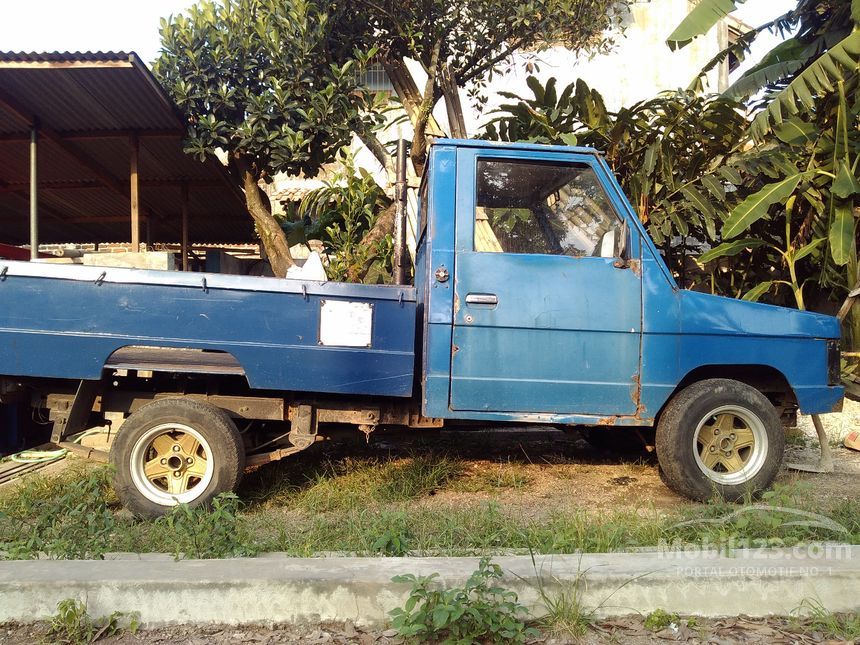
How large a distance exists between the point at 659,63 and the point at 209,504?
13.1 metres

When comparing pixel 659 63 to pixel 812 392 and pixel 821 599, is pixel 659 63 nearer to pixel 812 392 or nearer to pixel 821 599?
pixel 812 392

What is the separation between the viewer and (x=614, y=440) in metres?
4.91

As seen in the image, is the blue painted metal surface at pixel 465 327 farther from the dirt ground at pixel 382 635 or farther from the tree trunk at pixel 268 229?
the tree trunk at pixel 268 229

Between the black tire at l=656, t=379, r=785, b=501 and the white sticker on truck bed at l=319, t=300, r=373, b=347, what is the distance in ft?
6.12

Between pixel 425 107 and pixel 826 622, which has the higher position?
pixel 425 107

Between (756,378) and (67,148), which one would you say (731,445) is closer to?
(756,378)

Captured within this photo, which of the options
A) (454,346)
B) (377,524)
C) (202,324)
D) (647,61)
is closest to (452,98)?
(454,346)

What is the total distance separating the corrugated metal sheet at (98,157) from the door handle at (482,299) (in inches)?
148

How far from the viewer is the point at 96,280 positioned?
331 centimetres

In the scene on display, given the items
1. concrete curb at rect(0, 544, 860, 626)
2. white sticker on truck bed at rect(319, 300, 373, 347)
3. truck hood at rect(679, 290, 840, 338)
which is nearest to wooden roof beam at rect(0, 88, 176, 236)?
white sticker on truck bed at rect(319, 300, 373, 347)

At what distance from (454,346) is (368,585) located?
1486mm

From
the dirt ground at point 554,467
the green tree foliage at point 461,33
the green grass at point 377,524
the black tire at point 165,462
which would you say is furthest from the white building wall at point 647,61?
the black tire at point 165,462

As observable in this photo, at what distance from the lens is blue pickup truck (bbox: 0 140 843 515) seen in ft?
11.0

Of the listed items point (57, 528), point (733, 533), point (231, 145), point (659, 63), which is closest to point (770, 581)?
point (733, 533)
